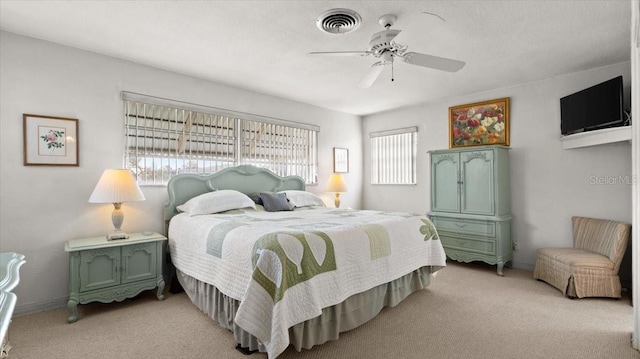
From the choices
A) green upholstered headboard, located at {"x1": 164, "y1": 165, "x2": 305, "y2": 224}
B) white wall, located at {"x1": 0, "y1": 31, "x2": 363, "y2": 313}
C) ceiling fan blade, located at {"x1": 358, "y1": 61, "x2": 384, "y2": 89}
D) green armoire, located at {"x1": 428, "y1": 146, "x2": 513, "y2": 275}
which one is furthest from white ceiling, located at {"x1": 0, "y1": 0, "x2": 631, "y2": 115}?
green upholstered headboard, located at {"x1": 164, "y1": 165, "x2": 305, "y2": 224}

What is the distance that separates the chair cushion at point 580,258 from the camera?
310cm

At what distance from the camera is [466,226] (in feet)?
14.1

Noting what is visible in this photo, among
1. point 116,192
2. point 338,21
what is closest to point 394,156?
point 338,21

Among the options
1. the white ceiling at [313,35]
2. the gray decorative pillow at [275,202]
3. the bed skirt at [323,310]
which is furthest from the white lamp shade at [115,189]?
the gray decorative pillow at [275,202]

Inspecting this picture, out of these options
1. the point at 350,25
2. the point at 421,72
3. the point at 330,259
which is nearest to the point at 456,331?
the point at 330,259

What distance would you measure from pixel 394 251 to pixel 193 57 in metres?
2.86

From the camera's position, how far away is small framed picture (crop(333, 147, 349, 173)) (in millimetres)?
5727

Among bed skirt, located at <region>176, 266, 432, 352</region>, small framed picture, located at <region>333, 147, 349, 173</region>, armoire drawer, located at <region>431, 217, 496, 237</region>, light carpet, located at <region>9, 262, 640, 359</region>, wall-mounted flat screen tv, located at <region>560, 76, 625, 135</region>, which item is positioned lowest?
light carpet, located at <region>9, 262, 640, 359</region>

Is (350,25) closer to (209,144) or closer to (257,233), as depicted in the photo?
(257,233)

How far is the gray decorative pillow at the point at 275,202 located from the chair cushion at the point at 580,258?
3.08 m

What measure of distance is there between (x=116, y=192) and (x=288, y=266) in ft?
6.63

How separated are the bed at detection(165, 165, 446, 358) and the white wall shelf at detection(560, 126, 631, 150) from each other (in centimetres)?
205

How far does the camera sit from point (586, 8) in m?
2.38

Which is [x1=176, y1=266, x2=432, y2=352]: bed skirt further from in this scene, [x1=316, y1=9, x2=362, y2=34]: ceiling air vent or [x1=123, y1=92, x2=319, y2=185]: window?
[x1=316, y1=9, x2=362, y2=34]: ceiling air vent
